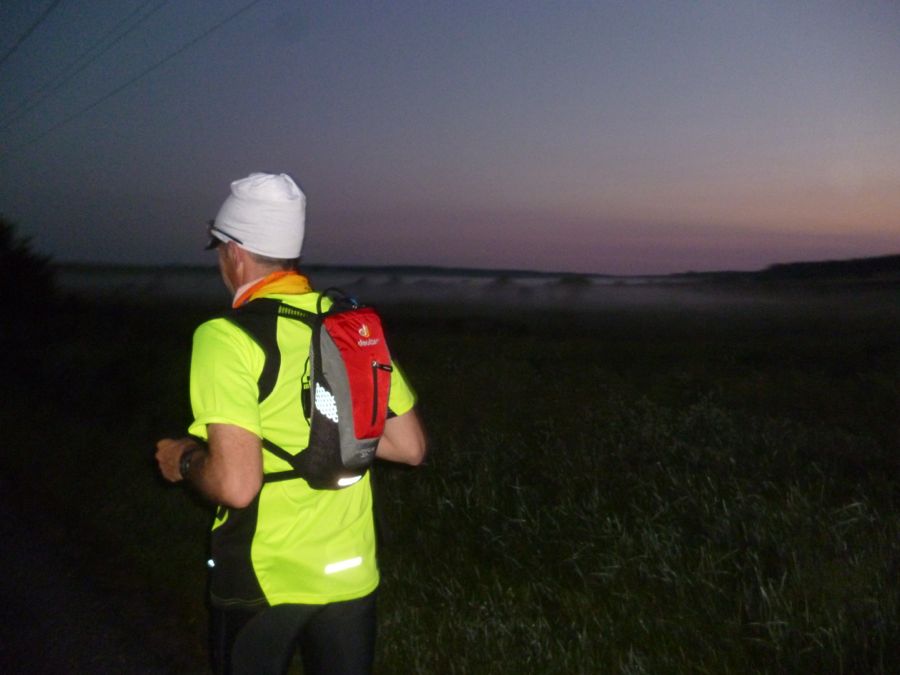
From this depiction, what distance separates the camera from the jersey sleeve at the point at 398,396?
245 centimetres

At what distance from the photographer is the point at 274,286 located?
88.0 inches

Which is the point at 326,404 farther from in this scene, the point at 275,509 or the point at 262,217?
the point at 262,217

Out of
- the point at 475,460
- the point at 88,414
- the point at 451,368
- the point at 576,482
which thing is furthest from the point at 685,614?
the point at 88,414

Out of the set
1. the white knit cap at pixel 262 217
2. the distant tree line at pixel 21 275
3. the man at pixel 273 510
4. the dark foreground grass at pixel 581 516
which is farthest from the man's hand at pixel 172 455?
the distant tree line at pixel 21 275

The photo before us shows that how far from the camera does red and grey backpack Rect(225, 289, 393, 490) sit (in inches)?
82.4

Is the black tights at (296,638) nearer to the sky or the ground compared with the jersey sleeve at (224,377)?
nearer to the ground

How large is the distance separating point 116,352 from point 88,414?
11.3 feet

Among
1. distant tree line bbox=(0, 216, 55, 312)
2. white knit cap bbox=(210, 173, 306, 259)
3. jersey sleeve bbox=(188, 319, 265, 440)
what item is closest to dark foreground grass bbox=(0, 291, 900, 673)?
jersey sleeve bbox=(188, 319, 265, 440)

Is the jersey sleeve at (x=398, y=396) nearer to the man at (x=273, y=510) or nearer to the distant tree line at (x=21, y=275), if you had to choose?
the man at (x=273, y=510)

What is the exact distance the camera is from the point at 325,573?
2.25 meters

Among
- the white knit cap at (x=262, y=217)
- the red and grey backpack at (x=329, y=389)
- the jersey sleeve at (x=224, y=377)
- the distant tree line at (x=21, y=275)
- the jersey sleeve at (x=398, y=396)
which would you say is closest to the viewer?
the jersey sleeve at (x=224, y=377)

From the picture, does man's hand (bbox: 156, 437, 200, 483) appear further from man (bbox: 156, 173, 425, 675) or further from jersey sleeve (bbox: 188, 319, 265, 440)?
jersey sleeve (bbox: 188, 319, 265, 440)

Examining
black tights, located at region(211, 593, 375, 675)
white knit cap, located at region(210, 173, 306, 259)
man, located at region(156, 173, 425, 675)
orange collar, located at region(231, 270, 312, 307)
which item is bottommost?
black tights, located at region(211, 593, 375, 675)

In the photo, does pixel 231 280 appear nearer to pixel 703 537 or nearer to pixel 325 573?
pixel 325 573
